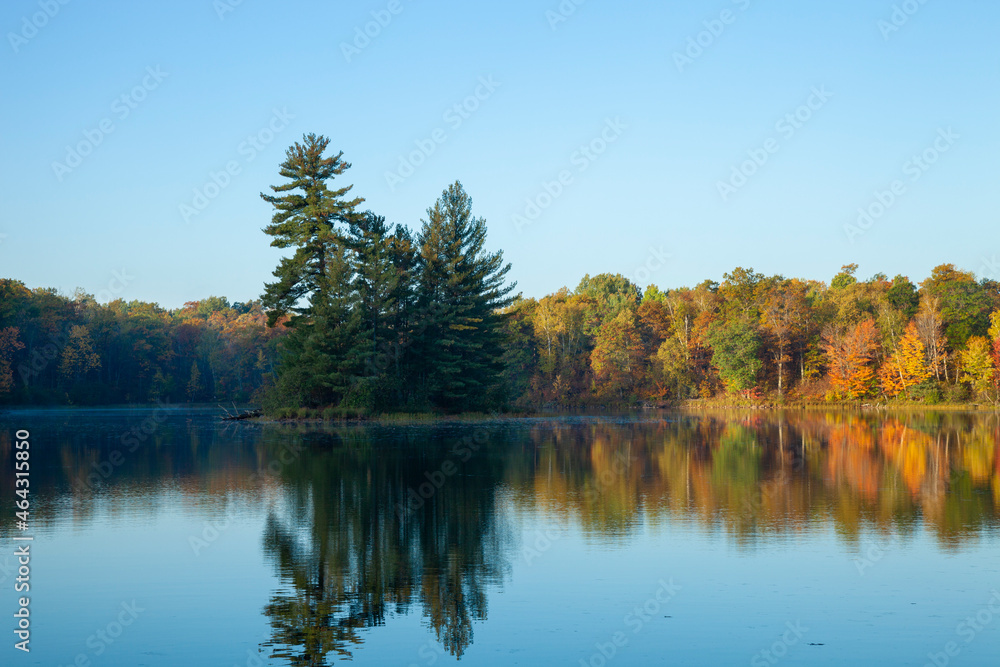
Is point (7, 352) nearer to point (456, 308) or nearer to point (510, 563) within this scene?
point (456, 308)

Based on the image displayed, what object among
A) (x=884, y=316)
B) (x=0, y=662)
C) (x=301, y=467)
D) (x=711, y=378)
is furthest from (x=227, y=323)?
(x=0, y=662)

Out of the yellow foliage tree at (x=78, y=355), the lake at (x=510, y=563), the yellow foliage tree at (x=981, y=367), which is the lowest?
the lake at (x=510, y=563)

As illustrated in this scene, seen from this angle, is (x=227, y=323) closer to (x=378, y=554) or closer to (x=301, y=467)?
(x=301, y=467)

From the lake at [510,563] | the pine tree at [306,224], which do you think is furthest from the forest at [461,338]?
the lake at [510,563]

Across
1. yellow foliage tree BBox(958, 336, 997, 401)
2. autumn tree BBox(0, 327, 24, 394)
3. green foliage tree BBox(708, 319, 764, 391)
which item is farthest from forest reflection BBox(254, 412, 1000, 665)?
autumn tree BBox(0, 327, 24, 394)

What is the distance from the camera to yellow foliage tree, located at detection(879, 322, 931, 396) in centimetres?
7056

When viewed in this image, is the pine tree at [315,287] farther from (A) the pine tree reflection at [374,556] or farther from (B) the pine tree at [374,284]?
(A) the pine tree reflection at [374,556]

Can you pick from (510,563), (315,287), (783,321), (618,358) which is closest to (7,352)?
(315,287)

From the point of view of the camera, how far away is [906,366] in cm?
7119

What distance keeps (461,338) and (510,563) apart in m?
Answer: 43.0

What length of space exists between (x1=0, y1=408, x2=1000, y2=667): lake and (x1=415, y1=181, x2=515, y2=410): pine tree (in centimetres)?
2880

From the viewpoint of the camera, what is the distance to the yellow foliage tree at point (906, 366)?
7056cm

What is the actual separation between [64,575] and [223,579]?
2.28m

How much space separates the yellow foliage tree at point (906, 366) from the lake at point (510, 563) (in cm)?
5104
